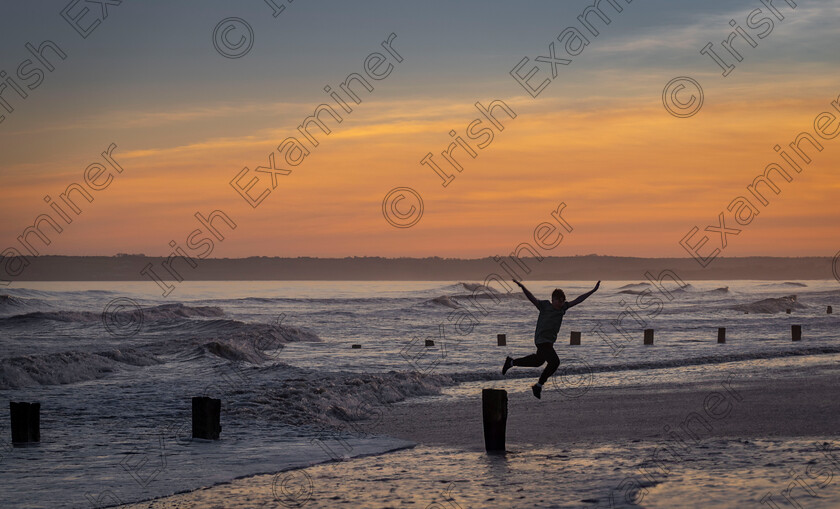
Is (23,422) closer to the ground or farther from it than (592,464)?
farther from it

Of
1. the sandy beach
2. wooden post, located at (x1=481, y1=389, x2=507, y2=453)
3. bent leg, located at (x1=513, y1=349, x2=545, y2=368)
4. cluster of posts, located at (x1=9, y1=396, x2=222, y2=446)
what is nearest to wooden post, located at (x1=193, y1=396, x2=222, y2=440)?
cluster of posts, located at (x1=9, y1=396, x2=222, y2=446)

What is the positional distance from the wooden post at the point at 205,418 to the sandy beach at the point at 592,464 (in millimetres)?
2904

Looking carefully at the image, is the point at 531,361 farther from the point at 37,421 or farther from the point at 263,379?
the point at 263,379

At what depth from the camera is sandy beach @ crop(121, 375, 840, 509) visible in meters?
9.13

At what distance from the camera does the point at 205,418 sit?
13586 millimetres

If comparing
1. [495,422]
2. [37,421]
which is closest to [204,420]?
[37,421]

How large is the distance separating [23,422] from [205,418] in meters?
2.81

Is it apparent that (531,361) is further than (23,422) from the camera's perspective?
Yes

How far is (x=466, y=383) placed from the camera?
22906mm

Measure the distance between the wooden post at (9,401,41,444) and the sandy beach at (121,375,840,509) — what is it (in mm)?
4727

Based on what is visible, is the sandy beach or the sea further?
the sea

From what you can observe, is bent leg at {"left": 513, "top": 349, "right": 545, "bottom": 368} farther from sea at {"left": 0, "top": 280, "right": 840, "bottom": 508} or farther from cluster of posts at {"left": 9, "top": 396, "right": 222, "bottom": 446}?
cluster of posts at {"left": 9, "top": 396, "right": 222, "bottom": 446}

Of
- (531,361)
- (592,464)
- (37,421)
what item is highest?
(531,361)

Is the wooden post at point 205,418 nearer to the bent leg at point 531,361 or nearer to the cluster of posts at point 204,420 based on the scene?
the cluster of posts at point 204,420
